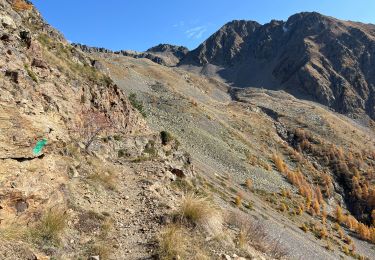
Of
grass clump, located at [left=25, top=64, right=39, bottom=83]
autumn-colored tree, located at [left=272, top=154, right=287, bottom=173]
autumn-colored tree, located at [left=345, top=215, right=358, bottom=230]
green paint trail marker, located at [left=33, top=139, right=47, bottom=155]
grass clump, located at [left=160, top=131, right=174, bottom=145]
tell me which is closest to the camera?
green paint trail marker, located at [left=33, top=139, right=47, bottom=155]

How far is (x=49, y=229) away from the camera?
8.89 metres

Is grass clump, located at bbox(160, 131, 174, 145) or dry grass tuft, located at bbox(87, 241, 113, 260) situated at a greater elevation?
grass clump, located at bbox(160, 131, 174, 145)

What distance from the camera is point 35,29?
974 inches

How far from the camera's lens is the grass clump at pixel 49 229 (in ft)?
28.2

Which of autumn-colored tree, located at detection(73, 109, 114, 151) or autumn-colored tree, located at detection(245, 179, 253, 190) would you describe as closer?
autumn-colored tree, located at detection(73, 109, 114, 151)

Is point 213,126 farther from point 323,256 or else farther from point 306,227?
point 323,256

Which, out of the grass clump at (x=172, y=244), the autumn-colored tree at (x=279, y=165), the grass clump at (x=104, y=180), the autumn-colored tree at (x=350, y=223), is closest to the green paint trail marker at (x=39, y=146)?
the grass clump at (x=104, y=180)

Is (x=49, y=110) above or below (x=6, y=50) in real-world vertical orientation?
below

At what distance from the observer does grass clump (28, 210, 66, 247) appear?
859 centimetres

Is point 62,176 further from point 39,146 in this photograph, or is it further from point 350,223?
point 350,223

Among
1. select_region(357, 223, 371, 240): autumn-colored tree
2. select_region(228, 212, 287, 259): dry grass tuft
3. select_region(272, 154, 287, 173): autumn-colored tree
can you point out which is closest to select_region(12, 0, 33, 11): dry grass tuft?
select_region(228, 212, 287, 259): dry grass tuft

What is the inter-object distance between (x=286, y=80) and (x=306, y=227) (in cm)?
15773

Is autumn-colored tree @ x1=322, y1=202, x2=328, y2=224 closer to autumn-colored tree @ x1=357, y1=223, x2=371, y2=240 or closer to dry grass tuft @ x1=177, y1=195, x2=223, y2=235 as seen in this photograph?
autumn-colored tree @ x1=357, y1=223, x2=371, y2=240

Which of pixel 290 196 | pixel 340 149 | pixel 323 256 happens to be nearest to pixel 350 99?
pixel 340 149
